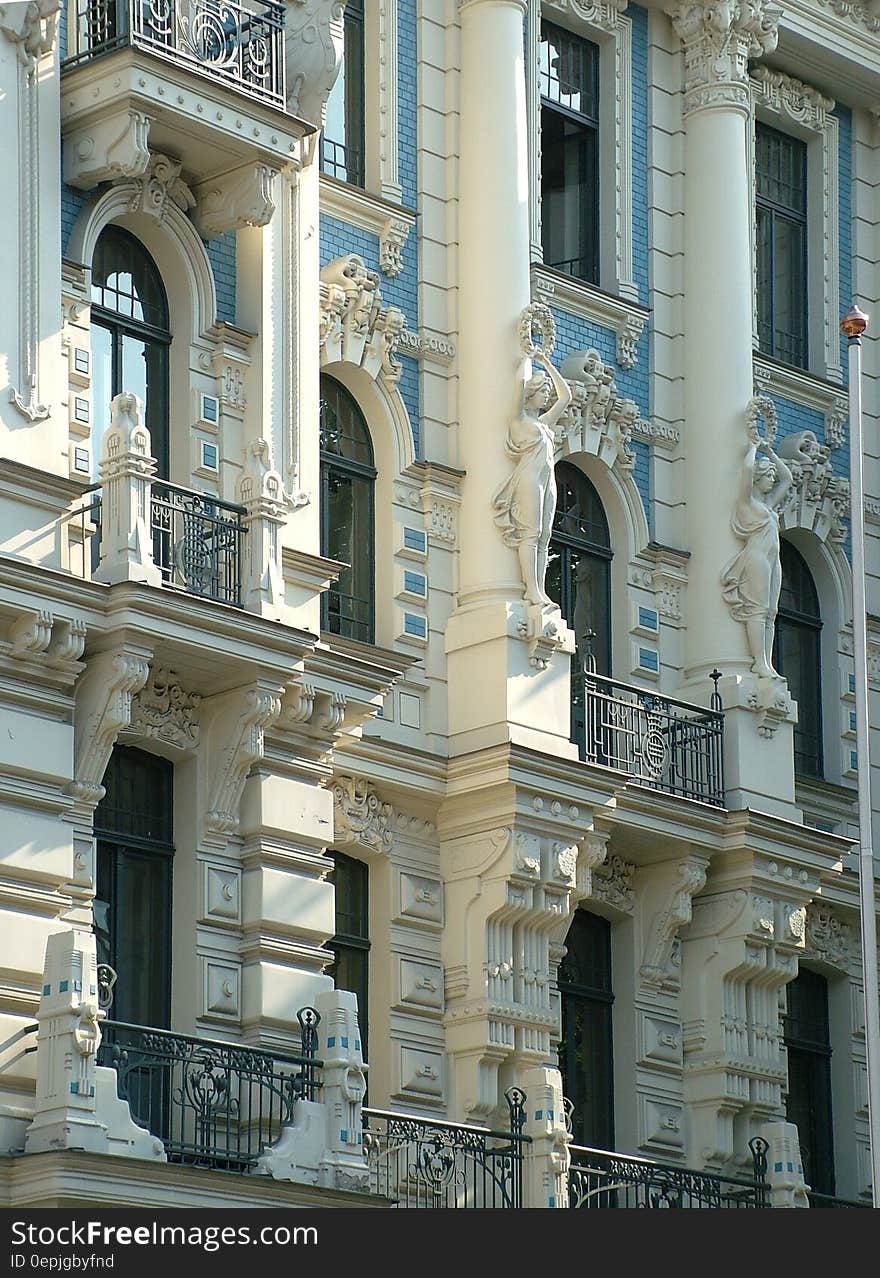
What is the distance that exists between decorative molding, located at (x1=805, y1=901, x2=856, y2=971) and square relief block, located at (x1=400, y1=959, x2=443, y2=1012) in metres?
5.63

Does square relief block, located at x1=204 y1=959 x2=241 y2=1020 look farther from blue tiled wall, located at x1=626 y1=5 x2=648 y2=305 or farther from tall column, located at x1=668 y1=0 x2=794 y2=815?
blue tiled wall, located at x1=626 y1=5 x2=648 y2=305

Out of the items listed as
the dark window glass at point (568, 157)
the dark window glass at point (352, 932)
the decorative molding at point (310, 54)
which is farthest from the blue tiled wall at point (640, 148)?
the dark window glass at point (352, 932)

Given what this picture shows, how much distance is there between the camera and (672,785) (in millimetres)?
33906

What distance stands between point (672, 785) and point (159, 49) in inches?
359

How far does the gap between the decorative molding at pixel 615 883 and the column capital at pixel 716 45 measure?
27.4 feet

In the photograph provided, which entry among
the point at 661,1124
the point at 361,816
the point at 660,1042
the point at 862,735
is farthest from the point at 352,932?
the point at 862,735

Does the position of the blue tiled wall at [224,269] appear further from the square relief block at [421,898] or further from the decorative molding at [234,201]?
the square relief block at [421,898]

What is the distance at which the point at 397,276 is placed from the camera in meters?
33.2

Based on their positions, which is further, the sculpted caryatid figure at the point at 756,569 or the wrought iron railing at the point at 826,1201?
the sculpted caryatid figure at the point at 756,569

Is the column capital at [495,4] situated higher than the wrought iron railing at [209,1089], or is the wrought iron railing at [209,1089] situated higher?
the column capital at [495,4]

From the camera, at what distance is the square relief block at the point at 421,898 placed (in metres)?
31.5

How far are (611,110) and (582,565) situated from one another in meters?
4.95

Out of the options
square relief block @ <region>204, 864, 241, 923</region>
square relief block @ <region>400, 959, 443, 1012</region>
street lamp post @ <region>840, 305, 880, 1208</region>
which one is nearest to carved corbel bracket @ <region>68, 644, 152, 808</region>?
square relief block @ <region>204, 864, 241, 923</region>

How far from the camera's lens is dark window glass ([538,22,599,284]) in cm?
3575
